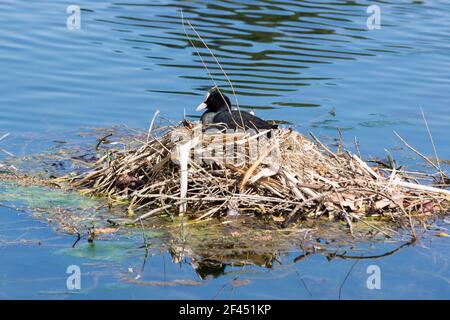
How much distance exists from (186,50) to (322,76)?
7.17 feet

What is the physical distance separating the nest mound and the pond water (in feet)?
1.35

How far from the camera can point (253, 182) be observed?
23.7 ft

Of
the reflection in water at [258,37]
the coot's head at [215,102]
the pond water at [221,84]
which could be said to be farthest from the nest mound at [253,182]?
the reflection in water at [258,37]

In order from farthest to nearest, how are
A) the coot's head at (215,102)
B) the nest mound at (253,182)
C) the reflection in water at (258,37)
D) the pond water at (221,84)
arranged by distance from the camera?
the reflection in water at (258,37)
the coot's head at (215,102)
the nest mound at (253,182)
the pond water at (221,84)

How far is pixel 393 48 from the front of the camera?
49.0ft

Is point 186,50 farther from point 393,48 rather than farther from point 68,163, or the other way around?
point 68,163

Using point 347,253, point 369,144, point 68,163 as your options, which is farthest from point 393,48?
point 347,253

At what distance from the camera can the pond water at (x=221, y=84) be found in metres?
6.27

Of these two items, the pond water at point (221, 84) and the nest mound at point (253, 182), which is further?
the nest mound at point (253, 182)

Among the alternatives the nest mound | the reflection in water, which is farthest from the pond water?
the nest mound

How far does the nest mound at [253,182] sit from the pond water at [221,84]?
410 mm

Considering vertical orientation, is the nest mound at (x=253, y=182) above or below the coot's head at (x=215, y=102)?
below

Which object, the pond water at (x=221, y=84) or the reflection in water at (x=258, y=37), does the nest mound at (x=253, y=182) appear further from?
the reflection in water at (x=258, y=37)

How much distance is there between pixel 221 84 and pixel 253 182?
5339mm
